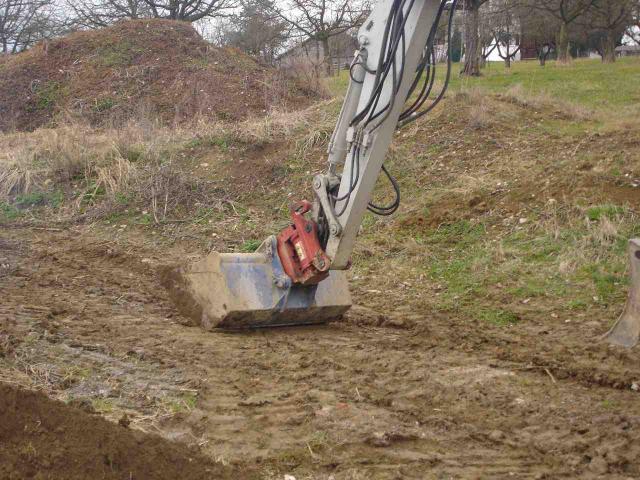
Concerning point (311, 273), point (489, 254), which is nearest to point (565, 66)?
point (489, 254)

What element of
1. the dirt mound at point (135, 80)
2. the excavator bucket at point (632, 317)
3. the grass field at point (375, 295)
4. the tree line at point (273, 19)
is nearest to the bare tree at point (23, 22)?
the tree line at point (273, 19)

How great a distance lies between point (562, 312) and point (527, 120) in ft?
17.9

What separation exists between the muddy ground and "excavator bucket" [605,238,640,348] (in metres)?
0.12

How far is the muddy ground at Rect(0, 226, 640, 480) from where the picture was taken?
3.82m

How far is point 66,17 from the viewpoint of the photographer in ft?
102

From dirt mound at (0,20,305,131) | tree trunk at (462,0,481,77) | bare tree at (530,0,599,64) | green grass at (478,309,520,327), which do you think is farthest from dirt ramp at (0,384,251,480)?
bare tree at (530,0,599,64)

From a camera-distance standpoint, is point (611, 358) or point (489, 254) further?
point (489, 254)

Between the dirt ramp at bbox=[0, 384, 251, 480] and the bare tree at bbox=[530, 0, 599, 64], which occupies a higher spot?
the bare tree at bbox=[530, 0, 599, 64]

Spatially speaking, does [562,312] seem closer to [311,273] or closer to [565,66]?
[311,273]

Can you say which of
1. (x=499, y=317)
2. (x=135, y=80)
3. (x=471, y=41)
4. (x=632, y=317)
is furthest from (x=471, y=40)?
(x=632, y=317)

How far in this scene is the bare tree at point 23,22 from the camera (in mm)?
31734

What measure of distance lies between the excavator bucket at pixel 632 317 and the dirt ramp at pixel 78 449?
2.95 m

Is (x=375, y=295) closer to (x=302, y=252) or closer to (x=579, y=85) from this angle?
(x=302, y=252)

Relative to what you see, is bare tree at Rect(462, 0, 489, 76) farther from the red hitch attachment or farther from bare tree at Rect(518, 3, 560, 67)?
the red hitch attachment
